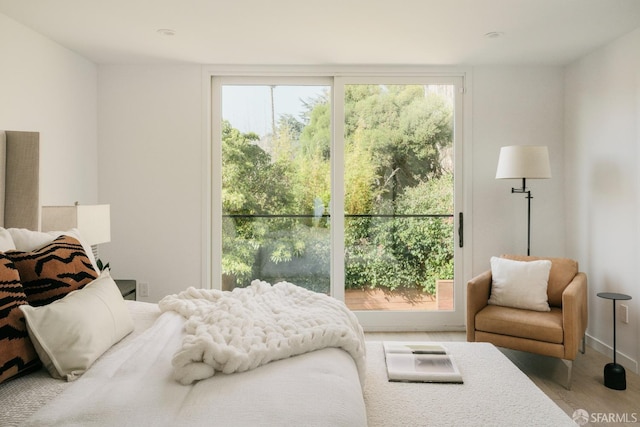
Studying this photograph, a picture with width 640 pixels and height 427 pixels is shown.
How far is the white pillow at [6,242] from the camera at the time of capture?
1.84m

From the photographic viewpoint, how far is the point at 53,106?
3.62 m

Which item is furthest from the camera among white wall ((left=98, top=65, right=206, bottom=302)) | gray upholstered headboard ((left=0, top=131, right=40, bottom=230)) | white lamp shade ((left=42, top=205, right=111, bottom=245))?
white wall ((left=98, top=65, right=206, bottom=302))

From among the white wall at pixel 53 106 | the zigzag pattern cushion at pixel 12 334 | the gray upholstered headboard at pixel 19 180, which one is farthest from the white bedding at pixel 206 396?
the white wall at pixel 53 106

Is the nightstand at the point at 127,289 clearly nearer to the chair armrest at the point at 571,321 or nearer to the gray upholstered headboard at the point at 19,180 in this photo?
the gray upholstered headboard at the point at 19,180

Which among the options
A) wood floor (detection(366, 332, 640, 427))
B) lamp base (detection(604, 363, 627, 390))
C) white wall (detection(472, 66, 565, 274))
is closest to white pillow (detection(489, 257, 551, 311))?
wood floor (detection(366, 332, 640, 427))

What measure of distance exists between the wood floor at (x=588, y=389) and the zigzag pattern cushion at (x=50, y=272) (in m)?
2.66

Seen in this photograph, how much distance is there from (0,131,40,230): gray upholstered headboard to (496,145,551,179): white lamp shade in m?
3.38

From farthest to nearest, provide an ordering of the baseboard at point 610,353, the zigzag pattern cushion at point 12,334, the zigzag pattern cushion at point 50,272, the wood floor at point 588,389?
the baseboard at point 610,353 < the wood floor at point 588,389 < the zigzag pattern cushion at point 50,272 < the zigzag pattern cushion at point 12,334

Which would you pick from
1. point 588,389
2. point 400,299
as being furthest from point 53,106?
point 588,389

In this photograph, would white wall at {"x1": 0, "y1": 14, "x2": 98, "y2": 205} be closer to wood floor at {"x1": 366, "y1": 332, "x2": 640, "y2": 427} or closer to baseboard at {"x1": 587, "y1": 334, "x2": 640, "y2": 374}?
wood floor at {"x1": 366, "y1": 332, "x2": 640, "y2": 427}

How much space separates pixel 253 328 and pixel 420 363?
3.35 ft

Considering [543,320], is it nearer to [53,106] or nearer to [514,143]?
[514,143]

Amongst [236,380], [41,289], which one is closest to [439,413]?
[236,380]

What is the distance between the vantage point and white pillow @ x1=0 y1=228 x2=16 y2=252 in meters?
1.84
